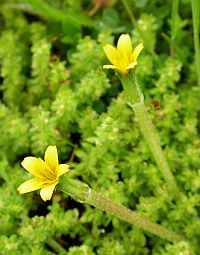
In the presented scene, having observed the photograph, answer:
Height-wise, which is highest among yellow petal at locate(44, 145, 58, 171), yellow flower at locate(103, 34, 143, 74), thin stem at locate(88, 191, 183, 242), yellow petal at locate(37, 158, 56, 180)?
yellow flower at locate(103, 34, 143, 74)

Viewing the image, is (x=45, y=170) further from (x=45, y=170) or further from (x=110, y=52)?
(x=110, y=52)

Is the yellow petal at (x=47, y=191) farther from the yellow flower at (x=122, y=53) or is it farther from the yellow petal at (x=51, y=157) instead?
the yellow flower at (x=122, y=53)

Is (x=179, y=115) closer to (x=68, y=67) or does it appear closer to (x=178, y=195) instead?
(x=178, y=195)

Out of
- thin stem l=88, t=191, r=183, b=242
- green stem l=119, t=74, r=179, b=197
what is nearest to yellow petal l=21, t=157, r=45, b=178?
thin stem l=88, t=191, r=183, b=242

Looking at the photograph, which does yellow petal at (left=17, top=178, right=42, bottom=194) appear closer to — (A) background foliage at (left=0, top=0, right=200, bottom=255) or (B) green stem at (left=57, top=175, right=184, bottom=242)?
(B) green stem at (left=57, top=175, right=184, bottom=242)

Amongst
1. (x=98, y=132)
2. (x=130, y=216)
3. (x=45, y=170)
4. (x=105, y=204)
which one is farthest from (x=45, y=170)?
(x=98, y=132)

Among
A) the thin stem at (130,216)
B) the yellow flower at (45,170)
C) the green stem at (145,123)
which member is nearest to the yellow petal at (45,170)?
the yellow flower at (45,170)
